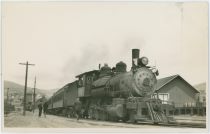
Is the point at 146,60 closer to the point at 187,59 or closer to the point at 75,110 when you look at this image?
the point at 187,59

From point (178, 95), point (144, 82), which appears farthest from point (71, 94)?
point (178, 95)

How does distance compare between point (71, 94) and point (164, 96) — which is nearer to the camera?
point (164, 96)

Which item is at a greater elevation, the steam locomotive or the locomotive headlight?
the locomotive headlight

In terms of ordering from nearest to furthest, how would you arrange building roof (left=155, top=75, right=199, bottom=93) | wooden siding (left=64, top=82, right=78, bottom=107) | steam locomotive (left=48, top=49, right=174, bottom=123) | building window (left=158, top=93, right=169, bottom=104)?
1. steam locomotive (left=48, top=49, right=174, bottom=123)
2. building roof (left=155, top=75, right=199, bottom=93)
3. building window (left=158, top=93, right=169, bottom=104)
4. wooden siding (left=64, top=82, right=78, bottom=107)

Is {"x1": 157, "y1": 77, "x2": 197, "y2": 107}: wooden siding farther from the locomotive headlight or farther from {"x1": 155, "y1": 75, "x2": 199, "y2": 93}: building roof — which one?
the locomotive headlight

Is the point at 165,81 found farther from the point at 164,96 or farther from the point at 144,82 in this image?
the point at 144,82

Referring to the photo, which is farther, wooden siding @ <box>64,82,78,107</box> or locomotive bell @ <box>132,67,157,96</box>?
wooden siding @ <box>64,82,78,107</box>

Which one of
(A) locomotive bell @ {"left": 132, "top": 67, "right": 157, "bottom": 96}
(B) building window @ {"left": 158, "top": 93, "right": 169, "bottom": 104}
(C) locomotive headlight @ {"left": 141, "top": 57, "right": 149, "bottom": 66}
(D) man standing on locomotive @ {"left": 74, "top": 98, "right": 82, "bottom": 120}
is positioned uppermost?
(C) locomotive headlight @ {"left": 141, "top": 57, "right": 149, "bottom": 66}

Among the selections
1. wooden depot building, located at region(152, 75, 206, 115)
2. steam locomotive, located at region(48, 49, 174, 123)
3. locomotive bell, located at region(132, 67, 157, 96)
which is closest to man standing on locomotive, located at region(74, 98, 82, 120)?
steam locomotive, located at region(48, 49, 174, 123)
